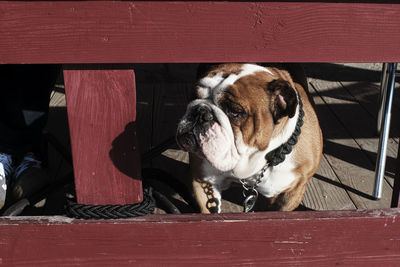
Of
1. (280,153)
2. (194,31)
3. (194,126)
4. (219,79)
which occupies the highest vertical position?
(194,31)

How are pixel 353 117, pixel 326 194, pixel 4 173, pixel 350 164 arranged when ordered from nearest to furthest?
pixel 4 173 → pixel 326 194 → pixel 350 164 → pixel 353 117

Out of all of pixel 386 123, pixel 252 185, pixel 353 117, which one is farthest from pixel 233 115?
pixel 353 117

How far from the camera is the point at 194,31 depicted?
3.39 ft

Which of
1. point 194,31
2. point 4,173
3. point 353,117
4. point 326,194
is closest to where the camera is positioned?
point 194,31

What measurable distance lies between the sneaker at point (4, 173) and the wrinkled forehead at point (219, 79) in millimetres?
815

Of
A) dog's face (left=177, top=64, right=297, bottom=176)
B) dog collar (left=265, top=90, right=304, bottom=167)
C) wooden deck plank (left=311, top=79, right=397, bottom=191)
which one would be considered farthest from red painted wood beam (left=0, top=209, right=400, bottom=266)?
wooden deck plank (left=311, top=79, right=397, bottom=191)

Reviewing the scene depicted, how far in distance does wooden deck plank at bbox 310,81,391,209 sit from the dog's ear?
25.3 inches

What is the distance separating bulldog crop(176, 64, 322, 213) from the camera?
4.74 feet

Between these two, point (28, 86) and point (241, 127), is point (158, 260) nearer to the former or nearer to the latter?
point (241, 127)

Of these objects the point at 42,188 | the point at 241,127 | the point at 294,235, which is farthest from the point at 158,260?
the point at 42,188

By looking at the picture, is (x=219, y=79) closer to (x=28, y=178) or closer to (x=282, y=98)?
(x=282, y=98)

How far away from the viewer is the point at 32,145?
6.45ft

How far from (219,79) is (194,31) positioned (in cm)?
51

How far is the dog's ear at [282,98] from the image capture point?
4.91 ft
